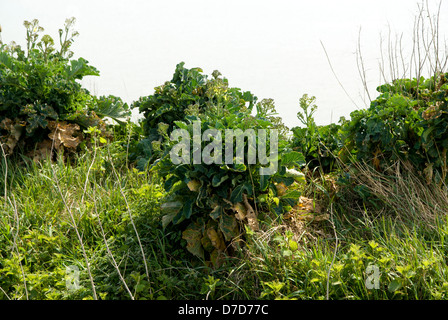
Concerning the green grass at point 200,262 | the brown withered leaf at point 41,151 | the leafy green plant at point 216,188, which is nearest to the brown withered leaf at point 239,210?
the leafy green plant at point 216,188

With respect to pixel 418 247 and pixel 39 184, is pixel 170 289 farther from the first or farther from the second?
pixel 39 184

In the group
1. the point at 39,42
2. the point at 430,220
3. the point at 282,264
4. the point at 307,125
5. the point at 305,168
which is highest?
the point at 39,42

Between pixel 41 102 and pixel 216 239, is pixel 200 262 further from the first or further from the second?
pixel 41 102

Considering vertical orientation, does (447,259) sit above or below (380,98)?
below

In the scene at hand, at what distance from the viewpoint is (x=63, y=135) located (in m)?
4.93

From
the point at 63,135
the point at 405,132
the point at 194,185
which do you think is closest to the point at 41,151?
the point at 63,135

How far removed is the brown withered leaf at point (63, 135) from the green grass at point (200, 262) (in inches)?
17.9

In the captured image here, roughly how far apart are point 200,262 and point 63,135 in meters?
2.40

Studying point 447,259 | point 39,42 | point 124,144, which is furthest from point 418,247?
point 39,42

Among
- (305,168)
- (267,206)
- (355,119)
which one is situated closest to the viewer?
(267,206)

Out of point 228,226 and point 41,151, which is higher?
point 41,151

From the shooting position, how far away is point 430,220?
373 centimetres

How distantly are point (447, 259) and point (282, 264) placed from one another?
4.14 feet

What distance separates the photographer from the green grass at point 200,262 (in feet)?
9.66
